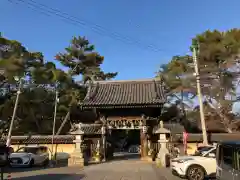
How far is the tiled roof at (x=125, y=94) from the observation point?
846 inches

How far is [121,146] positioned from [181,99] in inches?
598

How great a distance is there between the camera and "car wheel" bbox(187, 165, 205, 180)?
11.6m

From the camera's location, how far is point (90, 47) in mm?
48500

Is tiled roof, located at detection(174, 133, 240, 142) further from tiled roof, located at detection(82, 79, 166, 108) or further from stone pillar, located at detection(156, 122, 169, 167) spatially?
tiled roof, located at detection(82, 79, 166, 108)

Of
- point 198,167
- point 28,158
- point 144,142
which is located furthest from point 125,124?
point 198,167

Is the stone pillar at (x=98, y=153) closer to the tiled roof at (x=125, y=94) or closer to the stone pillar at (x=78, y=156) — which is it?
the stone pillar at (x=78, y=156)

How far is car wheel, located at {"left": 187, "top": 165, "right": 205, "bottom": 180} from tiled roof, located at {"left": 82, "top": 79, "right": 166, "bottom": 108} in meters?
9.43

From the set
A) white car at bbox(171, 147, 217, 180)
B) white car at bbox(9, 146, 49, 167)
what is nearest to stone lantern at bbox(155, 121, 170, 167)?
white car at bbox(171, 147, 217, 180)

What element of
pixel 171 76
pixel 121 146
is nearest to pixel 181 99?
pixel 171 76

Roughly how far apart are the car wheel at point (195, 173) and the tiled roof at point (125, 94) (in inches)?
371

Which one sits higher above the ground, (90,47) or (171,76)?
(90,47)

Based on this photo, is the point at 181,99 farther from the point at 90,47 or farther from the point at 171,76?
the point at 90,47

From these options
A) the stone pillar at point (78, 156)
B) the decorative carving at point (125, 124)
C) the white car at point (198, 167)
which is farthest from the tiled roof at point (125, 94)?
the white car at point (198, 167)

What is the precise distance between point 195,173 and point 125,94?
1290cm
